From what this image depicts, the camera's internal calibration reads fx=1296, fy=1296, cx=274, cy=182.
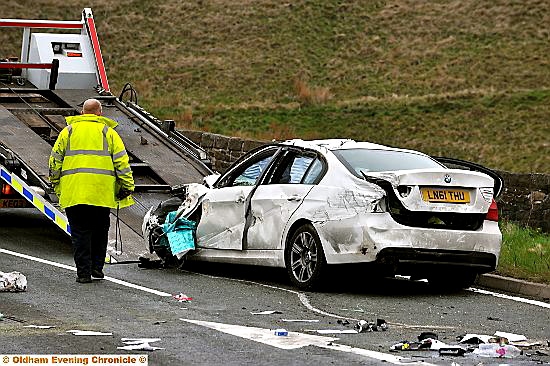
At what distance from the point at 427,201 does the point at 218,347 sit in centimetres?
341

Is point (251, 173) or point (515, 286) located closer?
Answer: point (515, 286)

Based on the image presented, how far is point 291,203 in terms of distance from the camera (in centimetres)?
1207

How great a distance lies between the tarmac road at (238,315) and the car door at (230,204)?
1.30 feet

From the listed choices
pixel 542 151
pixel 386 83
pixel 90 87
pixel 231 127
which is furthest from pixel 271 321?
pixel 386 83

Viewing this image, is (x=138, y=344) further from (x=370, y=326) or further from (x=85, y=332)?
(x=370, y=326)

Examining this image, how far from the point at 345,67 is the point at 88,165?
3727 centimetres

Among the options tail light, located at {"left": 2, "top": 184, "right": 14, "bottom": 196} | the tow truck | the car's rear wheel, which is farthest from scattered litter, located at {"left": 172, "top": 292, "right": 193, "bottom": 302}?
tail light, located at {"left": 2, "top": 184, "right": 14, "bottom": 196}

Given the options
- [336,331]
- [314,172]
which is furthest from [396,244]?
[336,331]

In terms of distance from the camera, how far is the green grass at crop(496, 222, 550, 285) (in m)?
12.5

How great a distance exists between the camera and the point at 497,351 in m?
8.34

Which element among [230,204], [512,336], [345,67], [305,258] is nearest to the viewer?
[512,336]

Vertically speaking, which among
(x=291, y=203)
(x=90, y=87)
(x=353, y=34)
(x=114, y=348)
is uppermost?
(x=353, y=34)

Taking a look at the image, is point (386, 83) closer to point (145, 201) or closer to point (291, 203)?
point (145, 201)

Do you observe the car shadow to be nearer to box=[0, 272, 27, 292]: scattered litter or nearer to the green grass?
the green grass
